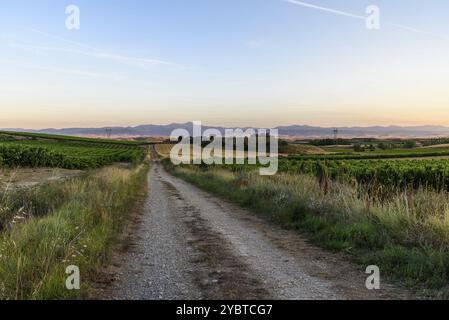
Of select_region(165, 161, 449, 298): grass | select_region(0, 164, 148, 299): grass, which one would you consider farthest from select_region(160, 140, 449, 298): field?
select_region(0, 164, 148, 299): grass

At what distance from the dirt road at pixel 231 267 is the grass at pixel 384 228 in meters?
0.48

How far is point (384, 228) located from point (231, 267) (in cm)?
366

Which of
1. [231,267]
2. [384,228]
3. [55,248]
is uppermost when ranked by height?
[55,248]

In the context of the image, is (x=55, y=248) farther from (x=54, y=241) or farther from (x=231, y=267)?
(x=231, y=267)

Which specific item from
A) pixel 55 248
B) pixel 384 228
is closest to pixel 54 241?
pixel 55 248

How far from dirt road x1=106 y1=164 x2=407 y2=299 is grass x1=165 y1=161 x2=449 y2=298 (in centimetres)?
48

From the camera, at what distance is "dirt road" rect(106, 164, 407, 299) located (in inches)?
219

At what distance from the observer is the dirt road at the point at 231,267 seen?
18.3 ft

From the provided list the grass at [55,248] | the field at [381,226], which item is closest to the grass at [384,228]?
the field at [381,226]

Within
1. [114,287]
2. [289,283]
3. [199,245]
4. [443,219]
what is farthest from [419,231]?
[114,287]

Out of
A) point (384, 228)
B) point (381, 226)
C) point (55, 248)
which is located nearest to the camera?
point (55, 248)

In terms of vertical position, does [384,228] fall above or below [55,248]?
below

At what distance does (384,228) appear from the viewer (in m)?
8.55

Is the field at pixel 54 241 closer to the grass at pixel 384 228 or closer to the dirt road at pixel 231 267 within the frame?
the dirt road at pixel 231 267
